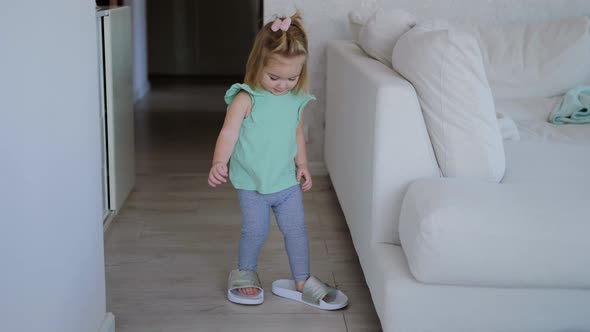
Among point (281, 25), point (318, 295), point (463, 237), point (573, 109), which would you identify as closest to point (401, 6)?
point (573, 109)

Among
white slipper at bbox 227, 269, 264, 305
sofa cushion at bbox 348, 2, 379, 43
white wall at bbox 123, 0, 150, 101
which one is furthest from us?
white wall at bbox 123, 0, 150, 101

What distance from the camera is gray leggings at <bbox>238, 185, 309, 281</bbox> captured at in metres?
2.19

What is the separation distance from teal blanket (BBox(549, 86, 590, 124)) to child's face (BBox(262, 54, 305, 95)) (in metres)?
1.28

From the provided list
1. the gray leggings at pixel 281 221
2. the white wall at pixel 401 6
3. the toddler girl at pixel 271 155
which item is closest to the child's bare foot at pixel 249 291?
the toddler girl at pixel 271 155

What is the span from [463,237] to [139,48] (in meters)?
5.08

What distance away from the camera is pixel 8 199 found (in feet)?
3.78

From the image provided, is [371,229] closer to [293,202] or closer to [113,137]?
[293,202]

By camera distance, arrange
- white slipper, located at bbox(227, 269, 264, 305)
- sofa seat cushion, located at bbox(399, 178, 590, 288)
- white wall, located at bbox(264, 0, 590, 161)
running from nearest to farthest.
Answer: sofa seat cushion, located at bbox(399, 178, 590, 288) < white slipper, located at bbox(227, 269, 264, 305) < white wall, located at bbox(264, 0, 590, 161)

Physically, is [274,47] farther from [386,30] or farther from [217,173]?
[386,30]

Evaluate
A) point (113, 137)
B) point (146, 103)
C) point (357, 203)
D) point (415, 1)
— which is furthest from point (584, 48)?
point (146, 103)

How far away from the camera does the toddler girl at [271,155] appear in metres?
2.03

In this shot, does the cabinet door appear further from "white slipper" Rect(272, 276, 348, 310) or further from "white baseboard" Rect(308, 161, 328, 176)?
"white slipper" Rect(272, 276, 348, 310)

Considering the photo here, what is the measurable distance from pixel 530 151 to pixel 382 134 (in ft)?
1.90

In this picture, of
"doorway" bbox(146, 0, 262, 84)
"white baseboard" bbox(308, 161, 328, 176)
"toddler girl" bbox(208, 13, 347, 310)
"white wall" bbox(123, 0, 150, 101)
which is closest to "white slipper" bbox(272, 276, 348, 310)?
"toddler girl" bbox(208, 13, 347, 310)
